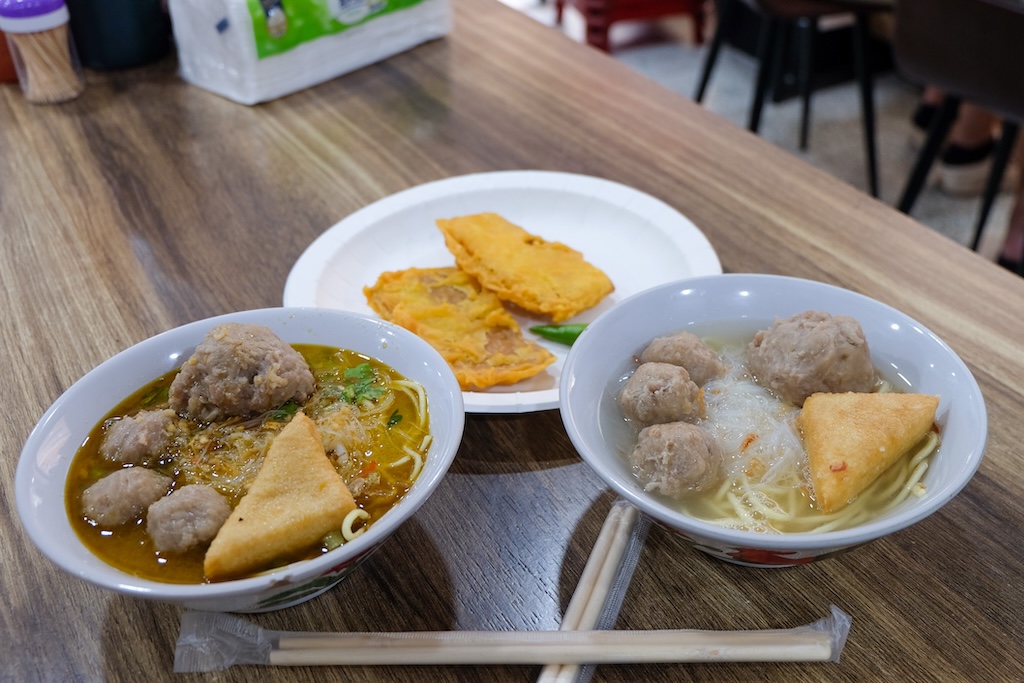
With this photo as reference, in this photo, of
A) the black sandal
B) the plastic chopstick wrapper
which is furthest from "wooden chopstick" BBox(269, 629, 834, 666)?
the black sandal

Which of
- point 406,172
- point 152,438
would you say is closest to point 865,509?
point 152,438

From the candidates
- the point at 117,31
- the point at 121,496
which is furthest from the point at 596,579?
the point at 117,31

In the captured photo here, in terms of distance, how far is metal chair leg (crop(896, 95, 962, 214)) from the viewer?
3174 millimetres

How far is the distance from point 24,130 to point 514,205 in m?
1.45

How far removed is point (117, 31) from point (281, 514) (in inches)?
84.7

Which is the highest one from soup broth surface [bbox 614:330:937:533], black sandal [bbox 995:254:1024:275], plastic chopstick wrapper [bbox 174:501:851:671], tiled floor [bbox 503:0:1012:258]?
soup broth surface [bbox 614:330:937:533]

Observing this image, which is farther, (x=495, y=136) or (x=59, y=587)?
(x=495, y=136)

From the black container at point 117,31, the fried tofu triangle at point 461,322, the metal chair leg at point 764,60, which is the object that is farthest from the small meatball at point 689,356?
the metal chair leg at point 764,60

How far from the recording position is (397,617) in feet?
3.66

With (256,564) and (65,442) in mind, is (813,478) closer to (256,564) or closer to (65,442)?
(256,564)

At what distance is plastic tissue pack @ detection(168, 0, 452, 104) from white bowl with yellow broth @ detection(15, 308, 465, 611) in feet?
4.38

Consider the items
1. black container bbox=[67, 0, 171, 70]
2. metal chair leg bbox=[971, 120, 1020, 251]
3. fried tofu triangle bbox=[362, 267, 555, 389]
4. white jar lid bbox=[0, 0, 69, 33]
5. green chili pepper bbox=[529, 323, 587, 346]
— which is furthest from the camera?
metal chair leg bbox=[971, 120, 1020, 251]

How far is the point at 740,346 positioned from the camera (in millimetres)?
1375

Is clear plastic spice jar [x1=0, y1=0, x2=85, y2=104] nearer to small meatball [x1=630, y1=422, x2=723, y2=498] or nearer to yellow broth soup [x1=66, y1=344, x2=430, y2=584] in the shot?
yellow broth soup [x1=66, y1=344, x2=430, y2=584]
